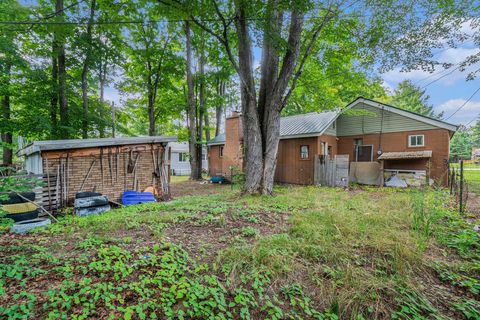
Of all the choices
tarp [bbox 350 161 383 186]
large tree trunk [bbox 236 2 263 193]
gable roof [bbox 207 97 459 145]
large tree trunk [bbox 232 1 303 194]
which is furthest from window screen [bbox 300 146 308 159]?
large tree trunk [bbox 236 2 263 193]

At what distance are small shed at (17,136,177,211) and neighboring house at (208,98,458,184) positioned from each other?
6326 millimetres

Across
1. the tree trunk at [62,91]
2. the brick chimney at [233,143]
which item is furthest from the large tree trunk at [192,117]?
the tree trunk at [62,91]

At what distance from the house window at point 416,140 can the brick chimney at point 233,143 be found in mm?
9797

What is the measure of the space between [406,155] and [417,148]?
1.07 meters

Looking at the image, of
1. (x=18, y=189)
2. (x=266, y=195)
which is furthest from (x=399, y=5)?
(x=18, y=189)

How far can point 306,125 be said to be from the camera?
43.6 ft

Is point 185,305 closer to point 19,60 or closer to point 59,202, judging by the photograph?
point 59,202

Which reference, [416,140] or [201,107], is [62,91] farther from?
[416,140]

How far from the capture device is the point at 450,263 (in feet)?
9.89

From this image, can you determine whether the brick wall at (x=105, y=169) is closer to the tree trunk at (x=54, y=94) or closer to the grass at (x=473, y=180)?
the tree trunk at (x=54, y=94)

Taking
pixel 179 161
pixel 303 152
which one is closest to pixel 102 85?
pixel 179 161

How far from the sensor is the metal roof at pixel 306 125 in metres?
12.2

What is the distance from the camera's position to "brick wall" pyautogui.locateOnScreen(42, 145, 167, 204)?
6.93 metres

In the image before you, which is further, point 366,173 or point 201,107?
point 201,107
